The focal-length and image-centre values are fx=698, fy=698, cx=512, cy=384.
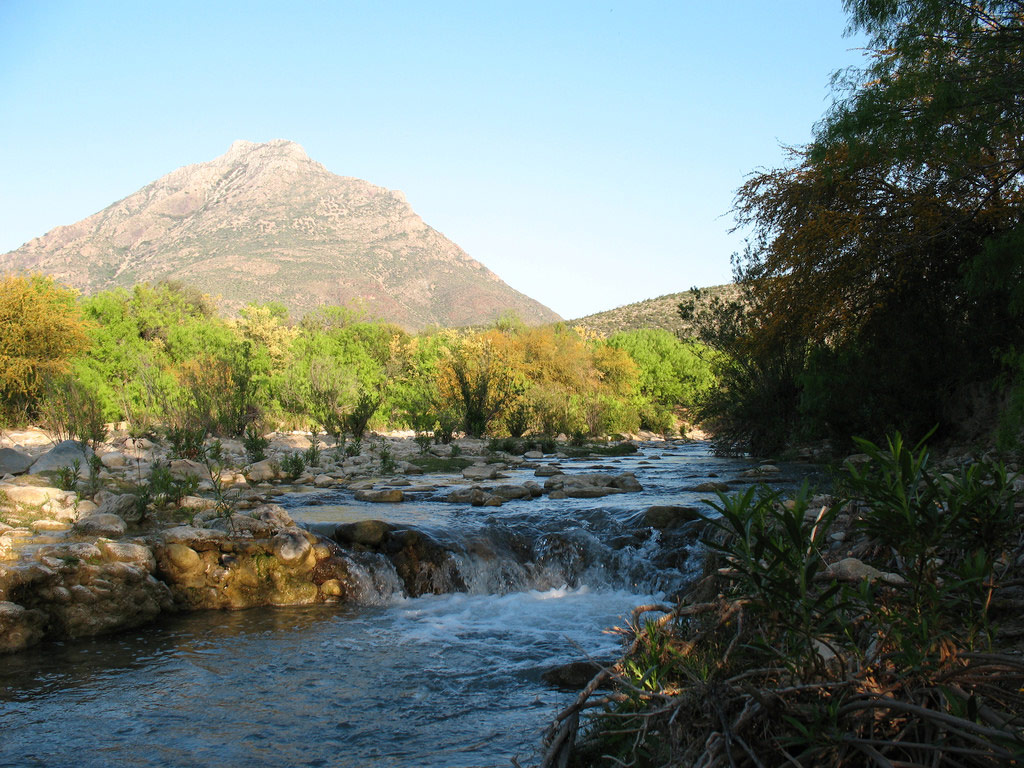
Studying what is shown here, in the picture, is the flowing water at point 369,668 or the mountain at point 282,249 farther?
the mountain at point 282,249

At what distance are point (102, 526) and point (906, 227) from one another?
A: 39.0 ft

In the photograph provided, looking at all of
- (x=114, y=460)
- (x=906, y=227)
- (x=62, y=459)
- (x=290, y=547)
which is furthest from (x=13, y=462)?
(x=906, y=227)

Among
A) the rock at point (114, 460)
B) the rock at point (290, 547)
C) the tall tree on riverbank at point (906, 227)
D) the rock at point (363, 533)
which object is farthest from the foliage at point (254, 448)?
the tall tree on riverbank at point (906, 227)

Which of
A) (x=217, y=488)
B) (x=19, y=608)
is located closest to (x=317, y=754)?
(x=19, y=608)

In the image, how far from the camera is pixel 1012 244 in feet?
28.8

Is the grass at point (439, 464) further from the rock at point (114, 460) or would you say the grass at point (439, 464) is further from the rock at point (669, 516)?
the rock at point (669, 516)

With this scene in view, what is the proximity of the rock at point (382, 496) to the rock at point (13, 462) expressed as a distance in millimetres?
4657

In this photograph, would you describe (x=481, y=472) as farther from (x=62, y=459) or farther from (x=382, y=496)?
(x=62, y=459)

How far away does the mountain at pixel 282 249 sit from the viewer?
89938mm

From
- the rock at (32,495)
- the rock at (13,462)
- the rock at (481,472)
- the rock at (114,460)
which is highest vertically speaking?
the rock at (13,462)

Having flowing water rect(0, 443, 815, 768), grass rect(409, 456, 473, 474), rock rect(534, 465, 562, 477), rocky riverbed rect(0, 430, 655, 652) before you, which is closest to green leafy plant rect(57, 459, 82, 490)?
rocky riverbed rect(0, 430, 655, 652)

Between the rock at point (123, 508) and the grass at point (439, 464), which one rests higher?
the rock at point (123, 508)

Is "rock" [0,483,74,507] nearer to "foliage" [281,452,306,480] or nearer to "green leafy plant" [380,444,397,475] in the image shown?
"foliage" [281,452,306,480]

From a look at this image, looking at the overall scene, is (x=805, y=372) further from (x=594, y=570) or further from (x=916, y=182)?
(x=594, y=570)
